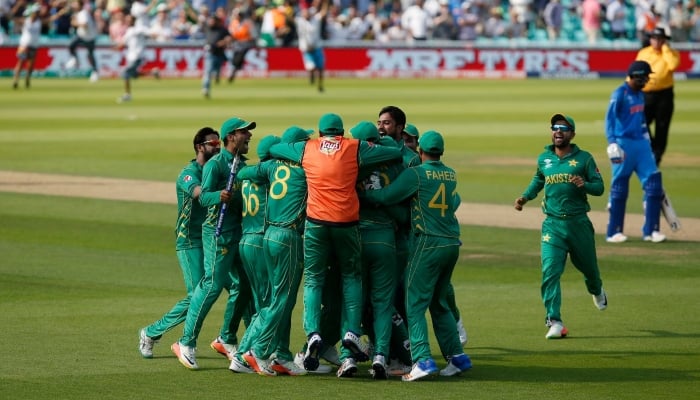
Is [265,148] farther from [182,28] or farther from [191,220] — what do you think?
[182,28]

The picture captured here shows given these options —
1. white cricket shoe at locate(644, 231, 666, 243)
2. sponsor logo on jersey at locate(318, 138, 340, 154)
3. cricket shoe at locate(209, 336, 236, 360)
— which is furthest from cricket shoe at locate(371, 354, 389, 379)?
white cricket shoe at locate(644, 231, 666, 243)

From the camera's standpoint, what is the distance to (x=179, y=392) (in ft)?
31.8

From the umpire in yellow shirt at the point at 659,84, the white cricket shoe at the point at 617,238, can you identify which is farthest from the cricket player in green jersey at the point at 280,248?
the umpire in yellow shirt at the point at 659,84

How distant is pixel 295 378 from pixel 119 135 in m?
20.2

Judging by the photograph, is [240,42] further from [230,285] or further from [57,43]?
[230,285]

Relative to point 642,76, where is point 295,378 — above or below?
below

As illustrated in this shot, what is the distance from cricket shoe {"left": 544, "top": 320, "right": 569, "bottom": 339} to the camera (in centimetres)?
1173

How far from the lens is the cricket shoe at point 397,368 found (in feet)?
34.2

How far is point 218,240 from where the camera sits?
10.6 meters

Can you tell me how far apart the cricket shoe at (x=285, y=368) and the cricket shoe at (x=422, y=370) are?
0.80 metres

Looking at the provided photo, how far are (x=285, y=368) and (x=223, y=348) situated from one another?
2.69 ft

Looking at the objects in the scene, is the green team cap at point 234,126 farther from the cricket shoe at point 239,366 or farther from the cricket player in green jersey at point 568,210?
the cricket player in green jersey at point 568,210

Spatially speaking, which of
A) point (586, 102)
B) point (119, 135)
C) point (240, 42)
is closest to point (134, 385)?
point (119, 135)

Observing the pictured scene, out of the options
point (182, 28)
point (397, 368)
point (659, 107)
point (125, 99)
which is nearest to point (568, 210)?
point (397, 368)
